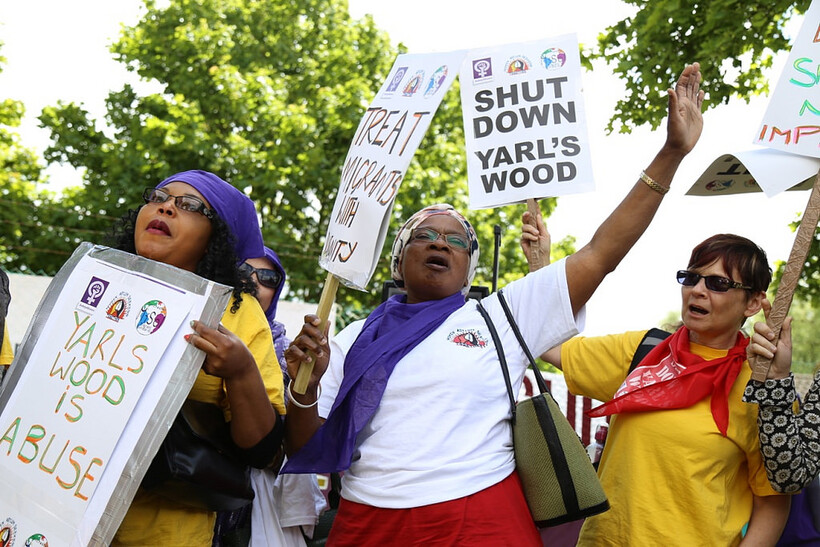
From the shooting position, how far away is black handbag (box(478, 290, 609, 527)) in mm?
2385

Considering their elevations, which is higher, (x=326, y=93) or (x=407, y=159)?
(x=326, y=93)

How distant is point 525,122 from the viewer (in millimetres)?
3055

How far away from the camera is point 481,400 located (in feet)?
8.08

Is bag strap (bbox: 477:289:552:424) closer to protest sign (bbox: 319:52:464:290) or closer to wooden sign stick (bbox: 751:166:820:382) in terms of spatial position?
protest sign (bbox: 319:52:464:290)

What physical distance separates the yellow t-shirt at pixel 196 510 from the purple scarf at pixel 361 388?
0.21 meters

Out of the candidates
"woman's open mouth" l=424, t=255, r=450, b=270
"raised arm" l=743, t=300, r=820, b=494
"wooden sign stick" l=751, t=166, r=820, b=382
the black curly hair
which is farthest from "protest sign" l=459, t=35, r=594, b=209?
the black curly hair

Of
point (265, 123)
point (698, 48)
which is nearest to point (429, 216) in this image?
point (698, 48)

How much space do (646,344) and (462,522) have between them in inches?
40.2

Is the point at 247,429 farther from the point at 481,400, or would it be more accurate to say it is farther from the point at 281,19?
the point at 281,19

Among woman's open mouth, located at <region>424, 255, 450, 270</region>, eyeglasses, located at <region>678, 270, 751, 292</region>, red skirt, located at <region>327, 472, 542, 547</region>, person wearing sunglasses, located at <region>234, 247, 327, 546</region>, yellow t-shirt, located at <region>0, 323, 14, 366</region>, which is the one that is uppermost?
eyeglasses, located at <region>678, 270, 751, 292</region>

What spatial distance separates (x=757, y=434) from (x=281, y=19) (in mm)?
19086

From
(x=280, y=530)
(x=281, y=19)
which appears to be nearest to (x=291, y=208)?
(x=281, y=19)

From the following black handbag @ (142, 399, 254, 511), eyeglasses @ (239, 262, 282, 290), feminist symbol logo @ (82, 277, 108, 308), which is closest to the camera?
black handbag @ (142, 399, 254, 511)

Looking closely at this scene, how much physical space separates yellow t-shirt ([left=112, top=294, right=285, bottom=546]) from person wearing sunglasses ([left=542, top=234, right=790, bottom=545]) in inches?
44.7
